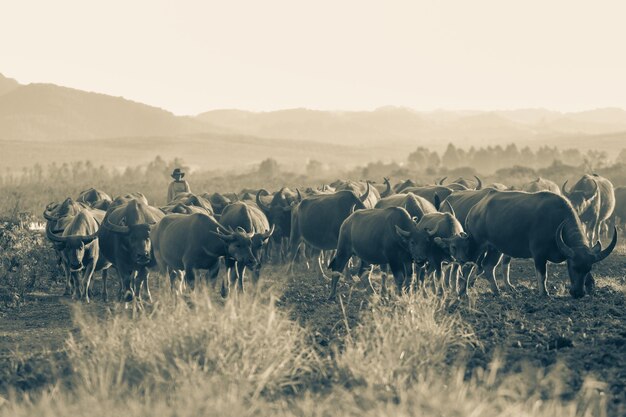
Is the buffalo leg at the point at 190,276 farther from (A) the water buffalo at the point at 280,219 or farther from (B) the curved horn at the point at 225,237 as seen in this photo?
(A) the water buffalo at the point at 280,219

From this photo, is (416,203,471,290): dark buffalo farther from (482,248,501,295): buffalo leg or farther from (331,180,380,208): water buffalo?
(331,180,380,208): water buffalo

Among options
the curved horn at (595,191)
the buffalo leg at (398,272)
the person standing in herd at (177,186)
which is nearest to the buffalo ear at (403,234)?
the buffalo leg at (398,272)

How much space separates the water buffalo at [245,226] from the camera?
1512 centimetres

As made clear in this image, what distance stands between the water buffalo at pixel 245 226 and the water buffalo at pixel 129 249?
1.53 m

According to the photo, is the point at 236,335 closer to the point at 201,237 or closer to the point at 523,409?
the point at 523,409

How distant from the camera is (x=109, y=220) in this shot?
17.1m

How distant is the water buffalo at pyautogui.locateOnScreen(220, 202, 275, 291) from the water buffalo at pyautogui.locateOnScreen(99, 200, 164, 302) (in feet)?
5.02

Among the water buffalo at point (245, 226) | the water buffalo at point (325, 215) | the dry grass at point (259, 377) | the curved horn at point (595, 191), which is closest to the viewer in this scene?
the dry grass at point (259, 377)

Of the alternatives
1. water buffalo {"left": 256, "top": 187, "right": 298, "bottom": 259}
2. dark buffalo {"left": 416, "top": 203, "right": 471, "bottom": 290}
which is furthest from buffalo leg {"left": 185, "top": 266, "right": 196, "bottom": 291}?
water buffalo {"left": 256, "top": 187, "right": 298, "bottom": 259}

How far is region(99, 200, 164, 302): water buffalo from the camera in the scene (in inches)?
624

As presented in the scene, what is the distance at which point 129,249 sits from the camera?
1605 cm

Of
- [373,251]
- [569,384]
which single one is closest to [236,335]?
[569,384]

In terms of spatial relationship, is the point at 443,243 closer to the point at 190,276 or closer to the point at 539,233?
the point at 539,233

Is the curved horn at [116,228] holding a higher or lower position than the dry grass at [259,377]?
higher
